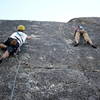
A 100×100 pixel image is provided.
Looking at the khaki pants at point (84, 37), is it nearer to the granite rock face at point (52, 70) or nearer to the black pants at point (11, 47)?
the granite rock face at point (52, 70)

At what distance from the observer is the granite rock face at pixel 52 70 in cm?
402

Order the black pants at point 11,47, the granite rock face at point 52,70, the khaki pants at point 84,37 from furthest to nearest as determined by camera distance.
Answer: the khaki pants at point 84,37 < the black pants at point 11,47 < the granite rock face at point 52,70

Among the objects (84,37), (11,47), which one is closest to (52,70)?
(11,47)

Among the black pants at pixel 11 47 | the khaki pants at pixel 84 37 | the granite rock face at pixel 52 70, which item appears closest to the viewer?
the granite rock face at pixel 52 70

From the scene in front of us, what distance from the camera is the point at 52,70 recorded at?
4.90 metres

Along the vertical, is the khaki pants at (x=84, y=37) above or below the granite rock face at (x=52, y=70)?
above

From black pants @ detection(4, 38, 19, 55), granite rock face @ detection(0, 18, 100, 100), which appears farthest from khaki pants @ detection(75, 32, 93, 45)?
black pants @ detection(4, 38, 19, 55)

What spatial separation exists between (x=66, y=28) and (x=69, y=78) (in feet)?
14.3

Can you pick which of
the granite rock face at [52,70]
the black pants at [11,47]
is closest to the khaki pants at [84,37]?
the granite rock face at [52,70]

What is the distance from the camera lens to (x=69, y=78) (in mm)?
4586

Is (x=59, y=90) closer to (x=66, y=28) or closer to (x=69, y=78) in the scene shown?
(x=69, y=78)

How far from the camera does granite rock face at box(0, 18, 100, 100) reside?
402cm

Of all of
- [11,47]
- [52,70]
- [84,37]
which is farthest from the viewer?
[84,37]

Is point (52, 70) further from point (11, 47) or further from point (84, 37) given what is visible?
point (84, 37)
